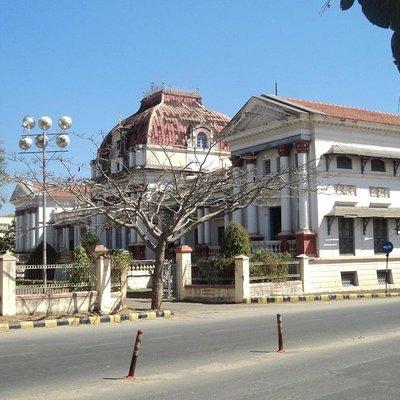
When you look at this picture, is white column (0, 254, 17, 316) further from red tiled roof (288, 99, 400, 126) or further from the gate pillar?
red tiled roof (288, 99, 400, 126)

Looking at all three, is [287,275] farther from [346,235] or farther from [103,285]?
[103,285]

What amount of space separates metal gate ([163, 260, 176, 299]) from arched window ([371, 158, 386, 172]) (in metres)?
12.6

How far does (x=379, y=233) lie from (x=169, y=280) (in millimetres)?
12431

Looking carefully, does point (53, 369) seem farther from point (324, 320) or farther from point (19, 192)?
point (19, 192)

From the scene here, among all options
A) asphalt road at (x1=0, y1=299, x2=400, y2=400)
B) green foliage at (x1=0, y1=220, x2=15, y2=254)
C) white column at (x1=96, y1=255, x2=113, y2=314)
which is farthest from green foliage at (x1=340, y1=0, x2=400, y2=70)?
green foliage at (x1=0, y1=220, x2=15, y2=254)

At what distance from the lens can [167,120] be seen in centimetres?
4903

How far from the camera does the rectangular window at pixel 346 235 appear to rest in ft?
106

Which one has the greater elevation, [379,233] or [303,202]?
[303,202]

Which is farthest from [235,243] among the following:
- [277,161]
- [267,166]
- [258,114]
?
[258,114]

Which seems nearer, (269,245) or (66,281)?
(66,281)

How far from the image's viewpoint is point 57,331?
17.1 metres

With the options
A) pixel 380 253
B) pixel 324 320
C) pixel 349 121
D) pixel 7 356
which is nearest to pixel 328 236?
pixel 380 253

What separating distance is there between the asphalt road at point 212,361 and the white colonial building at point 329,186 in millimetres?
13405

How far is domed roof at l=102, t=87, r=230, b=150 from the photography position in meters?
47.9
